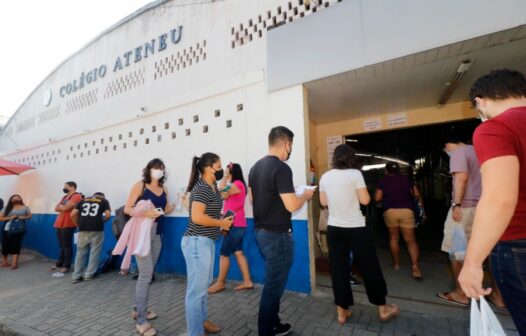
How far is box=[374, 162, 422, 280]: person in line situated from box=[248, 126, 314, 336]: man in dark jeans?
229 centimetres

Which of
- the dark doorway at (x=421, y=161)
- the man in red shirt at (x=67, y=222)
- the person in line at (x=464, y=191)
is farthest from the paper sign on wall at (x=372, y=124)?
the man in red shirt at (x=67, y=222)

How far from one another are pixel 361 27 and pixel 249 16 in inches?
84.7

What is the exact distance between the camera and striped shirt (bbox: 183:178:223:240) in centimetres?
248

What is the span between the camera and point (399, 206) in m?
4.13

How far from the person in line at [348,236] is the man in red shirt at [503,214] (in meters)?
1.33

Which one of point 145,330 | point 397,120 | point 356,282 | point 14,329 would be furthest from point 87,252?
point 397,120

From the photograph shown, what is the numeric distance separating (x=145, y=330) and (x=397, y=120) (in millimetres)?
5373

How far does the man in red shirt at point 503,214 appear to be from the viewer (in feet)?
3.95

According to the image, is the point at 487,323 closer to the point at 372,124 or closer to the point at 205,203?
the point at 205,203

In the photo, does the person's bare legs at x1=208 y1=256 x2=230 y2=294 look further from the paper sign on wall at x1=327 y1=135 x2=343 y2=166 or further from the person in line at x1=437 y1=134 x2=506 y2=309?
the paper sign on wall at x1=327 y1=135 x2=343 y2=166

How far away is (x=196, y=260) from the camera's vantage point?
2424mm

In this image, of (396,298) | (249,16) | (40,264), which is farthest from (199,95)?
(40,264)

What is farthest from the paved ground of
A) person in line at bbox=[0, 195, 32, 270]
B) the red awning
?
the red awning

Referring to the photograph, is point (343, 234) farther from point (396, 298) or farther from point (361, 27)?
point (361, 27)
